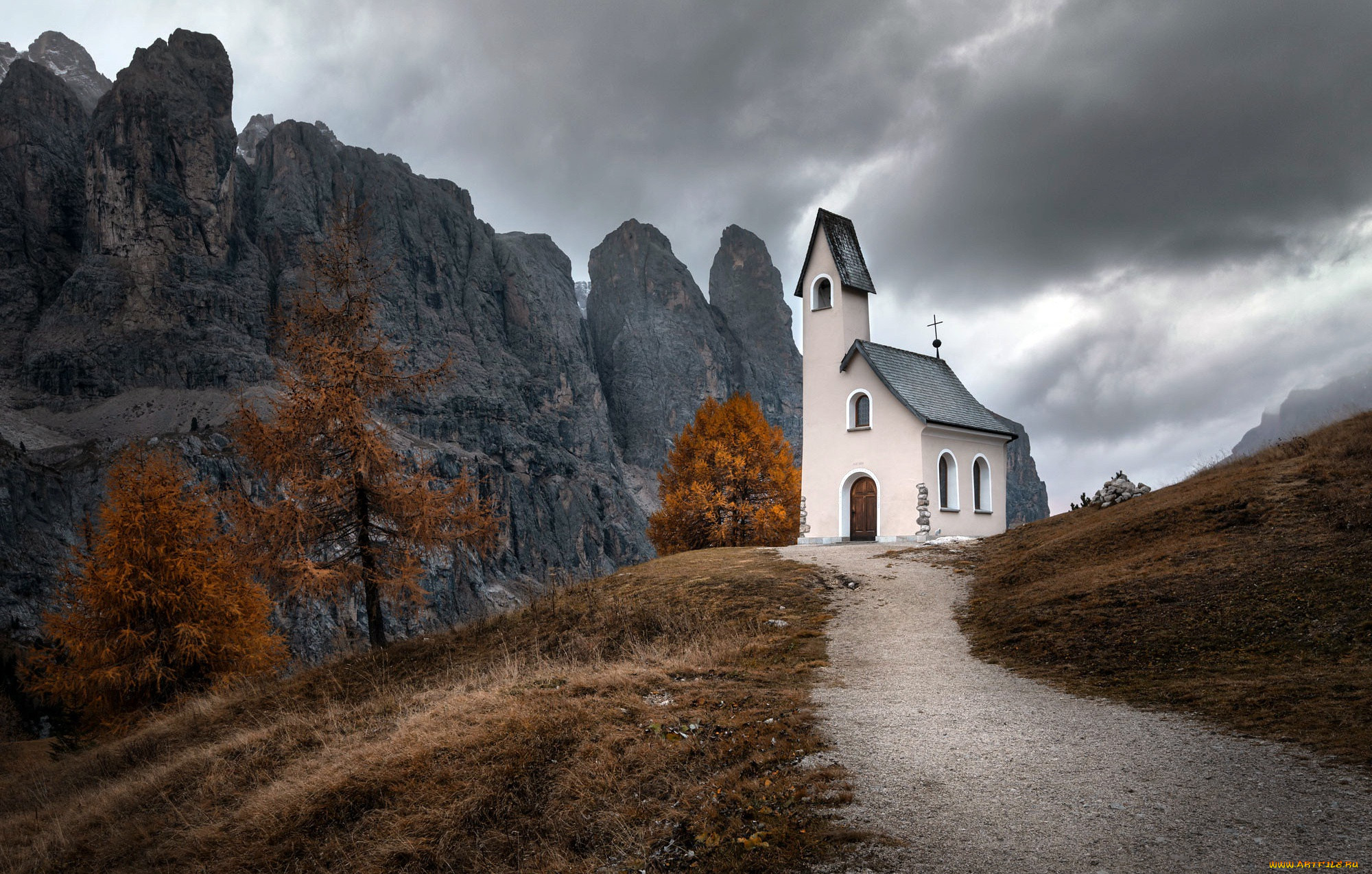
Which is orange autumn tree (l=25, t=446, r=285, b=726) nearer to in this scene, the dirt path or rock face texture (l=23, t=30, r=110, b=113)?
the dirt path

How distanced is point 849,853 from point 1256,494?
1178cm

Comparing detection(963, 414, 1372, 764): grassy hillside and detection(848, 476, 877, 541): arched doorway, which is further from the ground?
detection(848, 476, 877, 541): arched doorway

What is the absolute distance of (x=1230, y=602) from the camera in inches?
378

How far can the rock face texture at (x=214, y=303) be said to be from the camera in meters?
122

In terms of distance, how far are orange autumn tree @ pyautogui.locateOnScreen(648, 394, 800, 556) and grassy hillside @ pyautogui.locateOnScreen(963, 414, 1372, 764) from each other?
1651 cm

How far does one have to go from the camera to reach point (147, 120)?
13762 cm

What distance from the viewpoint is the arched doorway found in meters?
26.2

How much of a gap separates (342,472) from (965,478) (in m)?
20.0

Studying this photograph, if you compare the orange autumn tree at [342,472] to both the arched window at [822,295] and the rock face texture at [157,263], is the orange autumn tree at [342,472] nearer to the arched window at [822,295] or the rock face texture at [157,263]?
the arched window at [822,295]

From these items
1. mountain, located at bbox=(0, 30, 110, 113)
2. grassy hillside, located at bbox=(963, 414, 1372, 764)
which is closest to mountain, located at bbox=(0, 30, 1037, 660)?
mountain, located at bbox=(0, 30, 110, 113)

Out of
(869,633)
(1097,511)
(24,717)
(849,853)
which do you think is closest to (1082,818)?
(849,853)

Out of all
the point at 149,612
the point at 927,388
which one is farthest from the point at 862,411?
the point at 149,612

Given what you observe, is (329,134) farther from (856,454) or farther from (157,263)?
(856,454)

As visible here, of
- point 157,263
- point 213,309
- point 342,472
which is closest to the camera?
point 342,472
